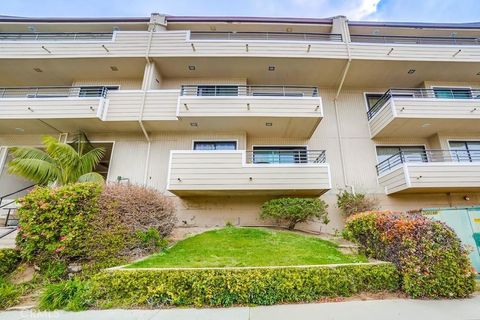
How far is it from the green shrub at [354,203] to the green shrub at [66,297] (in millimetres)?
9793

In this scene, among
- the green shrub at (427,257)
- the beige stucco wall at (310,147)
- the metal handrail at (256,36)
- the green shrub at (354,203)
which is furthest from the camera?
the metal handrail at (256,36)

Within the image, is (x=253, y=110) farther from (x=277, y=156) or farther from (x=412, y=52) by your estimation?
(x=412, y=52)

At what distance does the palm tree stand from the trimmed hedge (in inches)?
220

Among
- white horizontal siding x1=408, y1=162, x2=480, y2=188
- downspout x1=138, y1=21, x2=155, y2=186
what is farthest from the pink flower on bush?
white horizontal siding x1=408, y1=162, x2=480, y2=188

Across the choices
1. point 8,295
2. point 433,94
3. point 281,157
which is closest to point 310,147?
point 281,157

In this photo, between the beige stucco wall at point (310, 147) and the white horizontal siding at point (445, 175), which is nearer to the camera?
the white horizontal siding at point (445, 175)

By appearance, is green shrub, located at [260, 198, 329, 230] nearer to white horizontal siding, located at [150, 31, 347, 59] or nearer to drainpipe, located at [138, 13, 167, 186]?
drainpipe, located at [138, 13, 167, 186]

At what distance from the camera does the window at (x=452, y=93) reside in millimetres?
12329

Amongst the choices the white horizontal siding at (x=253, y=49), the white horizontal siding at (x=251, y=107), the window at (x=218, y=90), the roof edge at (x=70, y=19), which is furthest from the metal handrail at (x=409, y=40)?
the roof edge at (x=70, y=19)

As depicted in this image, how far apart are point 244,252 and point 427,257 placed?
13.5 ft

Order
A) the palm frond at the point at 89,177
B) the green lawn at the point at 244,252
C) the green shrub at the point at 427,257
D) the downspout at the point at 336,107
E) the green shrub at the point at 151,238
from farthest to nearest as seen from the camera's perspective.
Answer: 1. the downspout at the point at 336,107
2. the palm frond at the point at 89,177
3. the green shrub at the point at 151,238
4. the green lawn at the point at 244,252
5. the green shrub at the point at 427,257

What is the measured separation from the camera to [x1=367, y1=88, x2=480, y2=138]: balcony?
10492mm

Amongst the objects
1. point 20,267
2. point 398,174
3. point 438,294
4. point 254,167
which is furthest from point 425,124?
point 20,267

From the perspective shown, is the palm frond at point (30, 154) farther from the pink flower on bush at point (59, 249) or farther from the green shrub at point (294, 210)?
the green shrub at point (294, 210)
